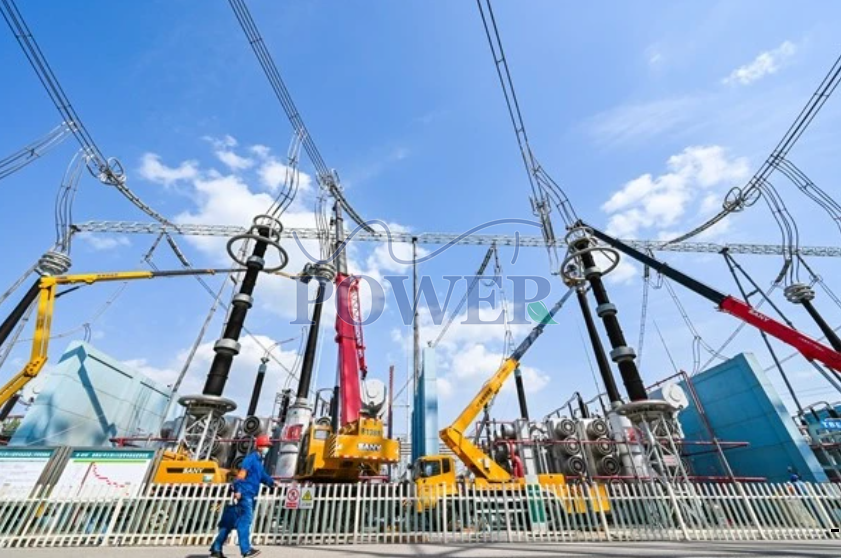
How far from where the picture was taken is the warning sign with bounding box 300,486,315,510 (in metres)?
9.37

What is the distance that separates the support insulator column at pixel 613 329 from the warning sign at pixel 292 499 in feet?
41.8

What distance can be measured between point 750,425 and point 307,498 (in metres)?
22.4

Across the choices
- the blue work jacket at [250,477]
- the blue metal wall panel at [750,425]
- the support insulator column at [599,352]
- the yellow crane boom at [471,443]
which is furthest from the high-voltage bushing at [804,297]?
the blue work jacket at [250,477]

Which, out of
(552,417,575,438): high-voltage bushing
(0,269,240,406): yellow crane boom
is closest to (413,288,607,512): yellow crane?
(552,417,575,438): high-voltage bushing

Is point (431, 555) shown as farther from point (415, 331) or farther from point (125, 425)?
point (125, 425)

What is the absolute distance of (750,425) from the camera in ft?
62.5

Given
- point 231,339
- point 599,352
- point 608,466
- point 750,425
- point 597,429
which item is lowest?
point 608,466

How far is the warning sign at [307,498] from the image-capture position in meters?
9.37

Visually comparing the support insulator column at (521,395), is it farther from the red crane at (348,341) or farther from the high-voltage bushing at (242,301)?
the high-voltage bushing at (242,301)

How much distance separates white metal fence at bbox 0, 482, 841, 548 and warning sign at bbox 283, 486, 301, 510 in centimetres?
40

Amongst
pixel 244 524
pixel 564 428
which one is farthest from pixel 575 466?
pixel 244 524

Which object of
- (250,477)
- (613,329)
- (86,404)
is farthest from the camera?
(86,404)

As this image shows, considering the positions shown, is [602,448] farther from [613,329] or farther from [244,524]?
[244,524]

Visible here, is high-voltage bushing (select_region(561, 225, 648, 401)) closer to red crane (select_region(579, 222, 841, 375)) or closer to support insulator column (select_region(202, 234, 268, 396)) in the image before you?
red crane (select_region(579, 222, 841, 375))
